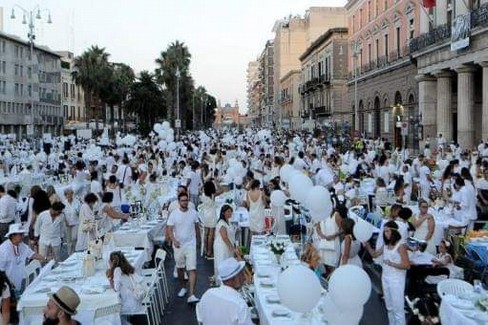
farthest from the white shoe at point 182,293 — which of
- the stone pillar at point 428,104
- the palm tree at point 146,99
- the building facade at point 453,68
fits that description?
the palm tree at point 146,99

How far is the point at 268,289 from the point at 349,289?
241cm

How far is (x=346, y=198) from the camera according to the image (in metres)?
16.5

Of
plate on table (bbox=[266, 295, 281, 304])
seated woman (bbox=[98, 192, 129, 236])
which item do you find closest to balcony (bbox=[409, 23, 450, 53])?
seated woman (bbox=[98, 192, 129, 236])

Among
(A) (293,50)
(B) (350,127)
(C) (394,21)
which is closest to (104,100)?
(B) (350,127)

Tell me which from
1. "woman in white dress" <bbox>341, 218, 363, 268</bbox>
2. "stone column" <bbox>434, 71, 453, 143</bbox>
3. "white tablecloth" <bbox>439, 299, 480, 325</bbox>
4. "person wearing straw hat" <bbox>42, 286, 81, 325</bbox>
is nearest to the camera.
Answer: "person wearing straw hat" <bbox>42, 286, 81, 325</bbox>

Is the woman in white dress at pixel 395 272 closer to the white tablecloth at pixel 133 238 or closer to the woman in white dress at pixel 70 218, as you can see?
the white tablecloth at pixel 133 238

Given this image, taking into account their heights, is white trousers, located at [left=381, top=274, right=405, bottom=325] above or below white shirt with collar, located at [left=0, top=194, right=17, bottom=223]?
below

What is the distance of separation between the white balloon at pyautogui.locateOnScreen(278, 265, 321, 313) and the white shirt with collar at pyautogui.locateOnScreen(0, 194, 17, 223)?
912cm

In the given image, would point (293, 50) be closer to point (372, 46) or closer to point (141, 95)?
point (141, 95)

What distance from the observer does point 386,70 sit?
46.4 meters

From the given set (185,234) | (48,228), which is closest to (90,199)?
(48,228)

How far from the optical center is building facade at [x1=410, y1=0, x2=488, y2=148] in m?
28.1

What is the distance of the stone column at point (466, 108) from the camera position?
30594mm

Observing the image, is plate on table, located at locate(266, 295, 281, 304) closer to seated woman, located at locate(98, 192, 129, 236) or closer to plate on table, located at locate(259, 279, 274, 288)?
plate on table, located at locate(259, 279, 274, 288)
